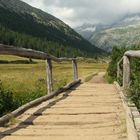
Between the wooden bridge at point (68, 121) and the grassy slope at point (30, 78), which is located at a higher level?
the wooden bridge at point (68, 121)

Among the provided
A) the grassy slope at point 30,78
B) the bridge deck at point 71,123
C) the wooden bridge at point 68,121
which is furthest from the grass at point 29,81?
the bridge deck at point 71,123

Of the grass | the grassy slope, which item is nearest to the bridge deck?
the grass

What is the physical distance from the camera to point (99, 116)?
8.34 m

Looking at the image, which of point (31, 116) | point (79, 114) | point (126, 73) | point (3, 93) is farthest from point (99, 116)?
point (3, 93)

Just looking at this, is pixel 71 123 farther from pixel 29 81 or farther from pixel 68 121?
pixel 29 81

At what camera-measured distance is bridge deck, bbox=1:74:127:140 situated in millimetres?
6494

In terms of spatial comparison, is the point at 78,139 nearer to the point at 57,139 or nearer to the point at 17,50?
the point at 57,139

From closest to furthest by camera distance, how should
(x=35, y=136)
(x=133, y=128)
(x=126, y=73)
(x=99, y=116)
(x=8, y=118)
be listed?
(x=133, y=128), (x=35, y=136), (x=8, y=118), (x=99, y=116), (x=126, y=73)

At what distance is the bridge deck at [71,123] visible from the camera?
6494 millimetres

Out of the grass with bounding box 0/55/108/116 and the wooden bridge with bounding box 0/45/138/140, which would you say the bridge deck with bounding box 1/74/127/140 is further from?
the grass with bounding box 0/55/108/116

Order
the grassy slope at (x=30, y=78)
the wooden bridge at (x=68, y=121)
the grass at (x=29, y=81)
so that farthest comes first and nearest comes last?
the grassy slope at (x=30, y=78) → the grass at (x=29, y=81) → the wooden bridge at (x=68, y=121)

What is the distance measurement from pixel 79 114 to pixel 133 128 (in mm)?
2718

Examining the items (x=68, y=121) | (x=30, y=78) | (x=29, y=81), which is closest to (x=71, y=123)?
(x=68, y=121)

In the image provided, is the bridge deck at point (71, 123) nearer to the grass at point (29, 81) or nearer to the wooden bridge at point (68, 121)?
the wooden bridge at point (68, 121)
